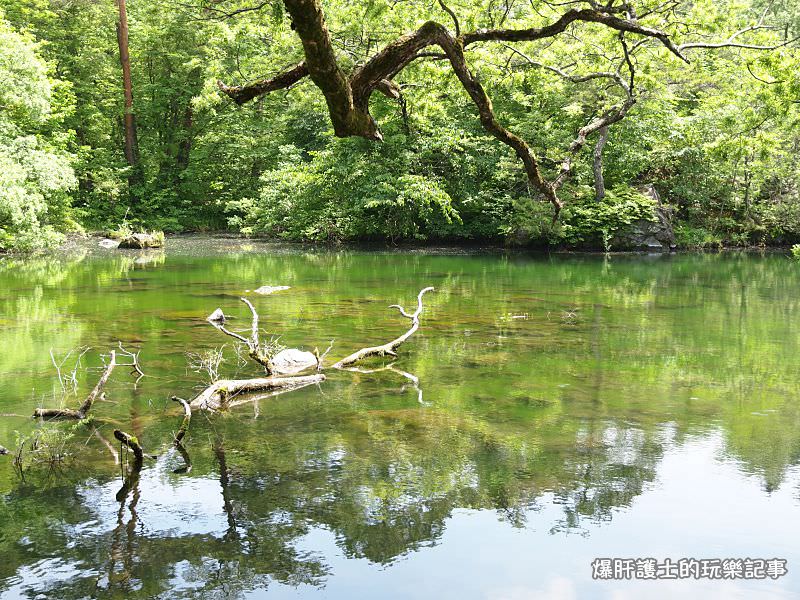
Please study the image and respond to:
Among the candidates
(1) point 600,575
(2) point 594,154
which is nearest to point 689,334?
(1) point 600,575

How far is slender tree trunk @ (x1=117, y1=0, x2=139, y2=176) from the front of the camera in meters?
32.7

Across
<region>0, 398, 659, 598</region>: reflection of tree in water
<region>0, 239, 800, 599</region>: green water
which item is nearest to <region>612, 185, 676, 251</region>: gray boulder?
<region>0, 239, 800, 599</region>: green water

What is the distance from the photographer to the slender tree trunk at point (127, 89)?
107 feet

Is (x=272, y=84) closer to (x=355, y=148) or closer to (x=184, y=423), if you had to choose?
(x=184, y=423)

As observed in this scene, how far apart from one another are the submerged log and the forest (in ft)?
15.8

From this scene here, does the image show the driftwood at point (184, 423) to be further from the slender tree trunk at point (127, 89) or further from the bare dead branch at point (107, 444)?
the slender tree trunk at point (127, 89)

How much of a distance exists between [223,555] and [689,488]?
3.16 metres

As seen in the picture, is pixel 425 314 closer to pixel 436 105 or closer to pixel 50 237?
pixel 436 105

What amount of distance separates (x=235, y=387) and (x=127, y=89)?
30.6 metres

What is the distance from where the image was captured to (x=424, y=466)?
5.42m

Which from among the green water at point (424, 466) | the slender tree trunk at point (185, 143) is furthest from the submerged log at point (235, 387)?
the slender tree trunk at point (185, 143)

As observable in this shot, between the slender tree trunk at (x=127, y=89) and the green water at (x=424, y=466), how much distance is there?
2480 centimetres

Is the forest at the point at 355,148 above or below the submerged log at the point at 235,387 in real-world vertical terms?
above

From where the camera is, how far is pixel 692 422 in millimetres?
6582
